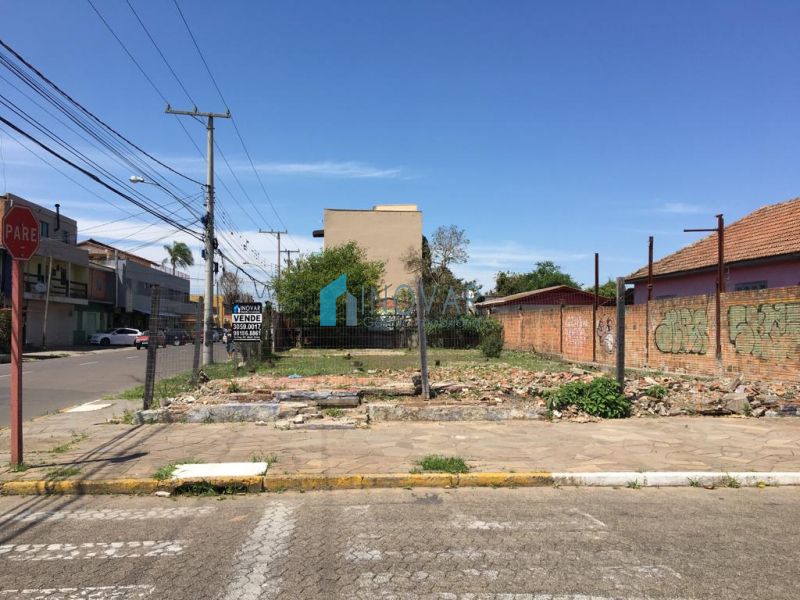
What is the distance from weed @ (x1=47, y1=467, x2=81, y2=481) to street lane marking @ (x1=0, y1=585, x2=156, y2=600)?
9.55ft

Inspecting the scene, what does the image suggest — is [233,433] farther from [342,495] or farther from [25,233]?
[25,233]

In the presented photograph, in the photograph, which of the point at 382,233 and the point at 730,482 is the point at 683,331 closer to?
the point at 730,482

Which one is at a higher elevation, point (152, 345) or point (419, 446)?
point (152, 345)

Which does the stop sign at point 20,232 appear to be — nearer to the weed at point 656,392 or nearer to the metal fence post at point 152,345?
the metal fence post at point 152,345

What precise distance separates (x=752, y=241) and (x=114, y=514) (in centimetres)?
2374

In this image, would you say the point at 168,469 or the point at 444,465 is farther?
the point at 444,465

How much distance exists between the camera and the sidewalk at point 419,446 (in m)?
7.25

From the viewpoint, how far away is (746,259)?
21.4m

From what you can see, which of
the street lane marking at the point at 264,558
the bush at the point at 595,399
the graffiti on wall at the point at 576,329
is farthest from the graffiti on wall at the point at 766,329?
the street lane marking at the point at 264,558

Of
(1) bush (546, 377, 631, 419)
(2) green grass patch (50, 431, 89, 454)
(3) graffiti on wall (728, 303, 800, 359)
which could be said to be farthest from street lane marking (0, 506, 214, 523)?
(3) graffiti on wall (728, 303, 800, 359)

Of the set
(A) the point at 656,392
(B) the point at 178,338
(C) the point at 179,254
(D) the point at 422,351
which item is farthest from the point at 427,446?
(C) the point at 179,254

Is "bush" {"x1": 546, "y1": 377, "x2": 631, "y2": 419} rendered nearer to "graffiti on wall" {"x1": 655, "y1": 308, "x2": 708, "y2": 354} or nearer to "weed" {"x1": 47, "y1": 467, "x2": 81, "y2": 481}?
"weed" {"x1": 47, "y1": 467, "x2": 81, "y2": 481}

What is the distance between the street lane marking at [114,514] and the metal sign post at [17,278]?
1667 millimetres

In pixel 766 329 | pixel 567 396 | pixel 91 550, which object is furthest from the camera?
pixel 766 329
